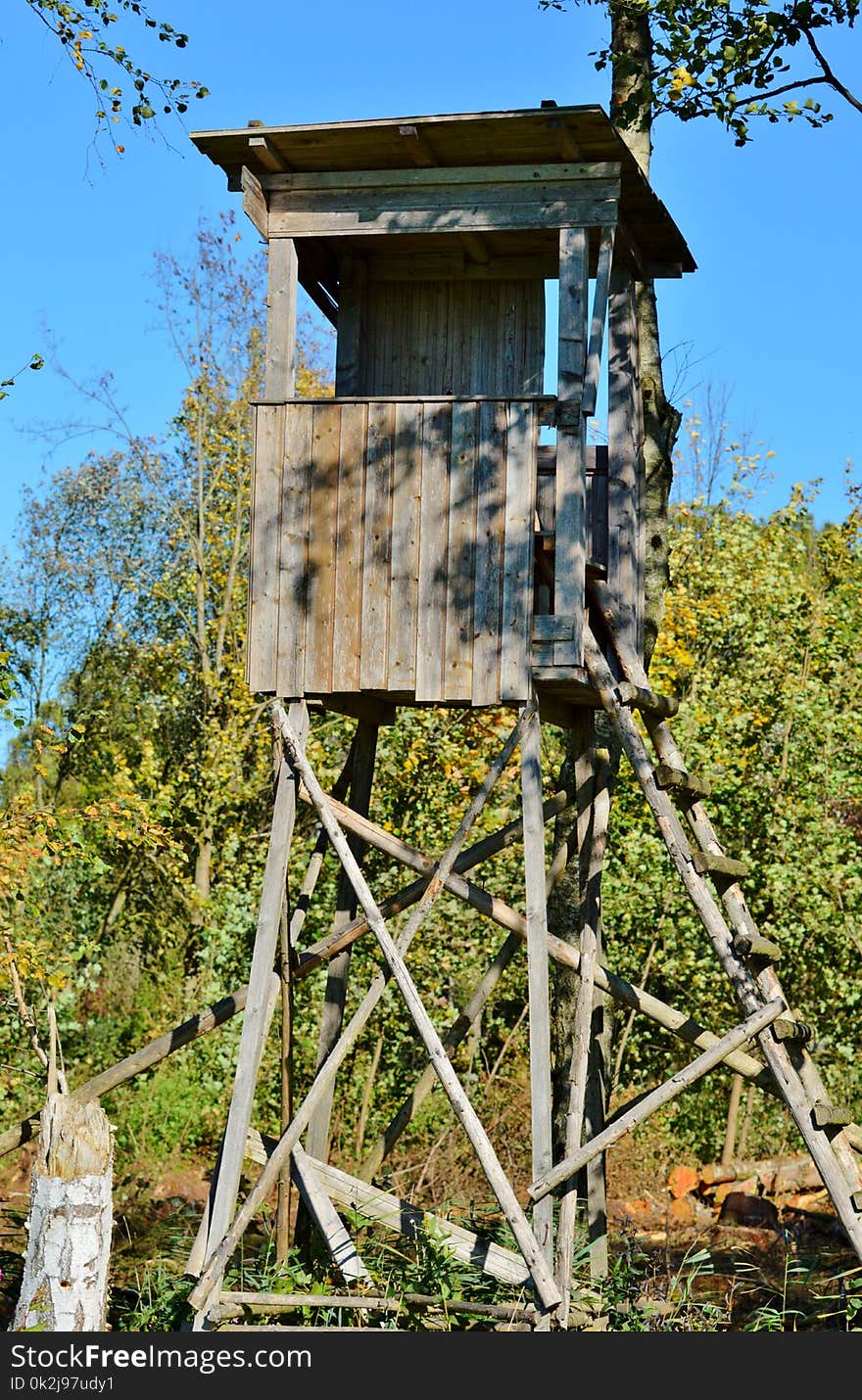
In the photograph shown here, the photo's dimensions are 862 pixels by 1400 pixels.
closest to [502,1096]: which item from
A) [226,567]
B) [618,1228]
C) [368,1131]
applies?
[368,1131]

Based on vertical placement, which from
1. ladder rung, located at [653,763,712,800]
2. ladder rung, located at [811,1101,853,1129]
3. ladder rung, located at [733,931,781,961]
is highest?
ladder rung, located at [653,763,712,800]

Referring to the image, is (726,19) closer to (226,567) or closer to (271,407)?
(271,407)

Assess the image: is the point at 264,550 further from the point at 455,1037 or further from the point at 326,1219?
the point at 326,1219

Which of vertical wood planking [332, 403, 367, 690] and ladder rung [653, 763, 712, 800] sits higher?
vertical wood planking [332, 403, 367, 690]

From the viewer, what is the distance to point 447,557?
8188 mm

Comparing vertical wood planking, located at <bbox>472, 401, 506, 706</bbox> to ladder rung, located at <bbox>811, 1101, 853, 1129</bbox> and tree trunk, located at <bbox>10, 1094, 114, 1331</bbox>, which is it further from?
tree trunk, located at <bbox>10, 1094, 114, 1331</bbox>

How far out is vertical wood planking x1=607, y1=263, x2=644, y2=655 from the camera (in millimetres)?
9141

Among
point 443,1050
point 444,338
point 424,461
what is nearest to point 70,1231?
Answer: point 443,1050

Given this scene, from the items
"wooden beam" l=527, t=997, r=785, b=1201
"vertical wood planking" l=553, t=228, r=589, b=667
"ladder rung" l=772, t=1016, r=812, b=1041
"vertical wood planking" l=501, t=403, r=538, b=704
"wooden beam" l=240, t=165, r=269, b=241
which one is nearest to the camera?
"wooden beam" l=527, t=997, r=785, b=1201

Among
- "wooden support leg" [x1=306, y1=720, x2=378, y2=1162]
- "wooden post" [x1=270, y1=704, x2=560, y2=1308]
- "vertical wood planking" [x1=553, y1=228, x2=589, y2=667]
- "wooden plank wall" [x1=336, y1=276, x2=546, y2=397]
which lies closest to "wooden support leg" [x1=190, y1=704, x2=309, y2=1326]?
"wooden post" [x1=270, y1=704, x2=560, y2=1308]

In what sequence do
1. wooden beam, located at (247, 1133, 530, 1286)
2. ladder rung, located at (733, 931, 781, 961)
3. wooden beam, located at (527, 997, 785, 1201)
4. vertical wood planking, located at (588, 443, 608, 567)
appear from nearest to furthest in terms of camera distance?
wooden beam, located at (527, 997, 785, 1201) < ladder rung, located at (733, 931, 781, 961) < wooden beam, located at (247, 1133, 530, 1286) < vertical wood planking, located at (588, 443, 608, 567)

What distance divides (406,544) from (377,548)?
0.53ft

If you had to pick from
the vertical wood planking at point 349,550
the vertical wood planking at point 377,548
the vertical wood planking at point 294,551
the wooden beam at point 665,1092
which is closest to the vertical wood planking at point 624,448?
the vertical wood planking at point 377,548

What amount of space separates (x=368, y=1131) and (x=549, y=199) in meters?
10.2
